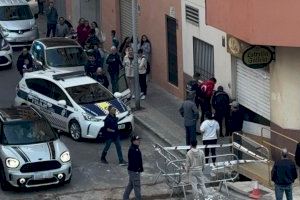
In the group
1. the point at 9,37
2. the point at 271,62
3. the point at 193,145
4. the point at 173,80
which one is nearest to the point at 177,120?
the point at 173,80

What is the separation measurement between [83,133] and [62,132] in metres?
1.27

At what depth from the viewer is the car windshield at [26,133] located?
76.6 ft

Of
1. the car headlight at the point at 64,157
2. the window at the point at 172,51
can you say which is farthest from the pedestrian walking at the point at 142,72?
the car headlight at the point at 64,157

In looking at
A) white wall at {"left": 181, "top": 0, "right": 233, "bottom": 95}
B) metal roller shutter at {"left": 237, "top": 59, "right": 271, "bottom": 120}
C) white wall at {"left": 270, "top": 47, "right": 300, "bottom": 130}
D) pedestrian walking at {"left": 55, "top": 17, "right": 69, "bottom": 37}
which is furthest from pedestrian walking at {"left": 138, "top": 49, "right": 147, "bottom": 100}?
white wall at {"left": 270, "top": 47, "right": 300, "bottom": 130}

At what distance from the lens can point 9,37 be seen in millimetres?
39156

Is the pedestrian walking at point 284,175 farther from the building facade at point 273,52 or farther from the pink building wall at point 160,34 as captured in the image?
the pink building wall at point 160,34

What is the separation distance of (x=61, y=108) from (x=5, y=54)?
29.3 ft

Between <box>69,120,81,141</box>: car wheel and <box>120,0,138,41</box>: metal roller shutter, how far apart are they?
10.4 meters

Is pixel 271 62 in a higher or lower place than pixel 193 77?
higher

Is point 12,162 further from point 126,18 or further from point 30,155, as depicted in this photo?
point 126,18

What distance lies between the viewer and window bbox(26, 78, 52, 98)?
91.9ft

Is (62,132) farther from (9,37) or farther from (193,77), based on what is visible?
(9,37)

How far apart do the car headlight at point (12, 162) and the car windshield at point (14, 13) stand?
1823cm

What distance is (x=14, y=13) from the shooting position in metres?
40.4
